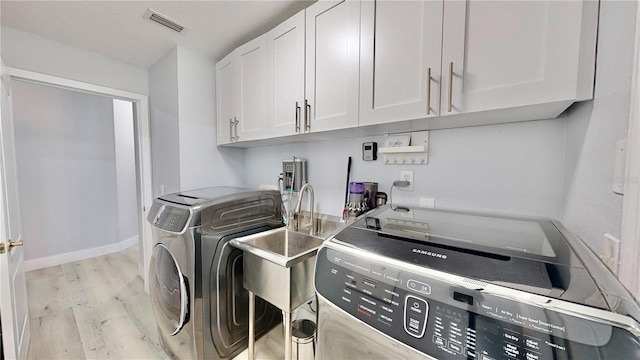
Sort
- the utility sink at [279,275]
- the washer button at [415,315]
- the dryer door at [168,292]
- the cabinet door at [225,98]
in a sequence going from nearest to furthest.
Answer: the washer button at [415,315] → the utility sink at [279,275] → the dryer door at [168,292] → the cabinet door at [225,98]

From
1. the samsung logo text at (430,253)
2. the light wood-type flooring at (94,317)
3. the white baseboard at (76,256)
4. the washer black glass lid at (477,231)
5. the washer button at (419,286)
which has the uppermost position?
the washer black glass lid at (477,231)

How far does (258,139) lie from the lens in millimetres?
1801

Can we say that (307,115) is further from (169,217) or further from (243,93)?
(169,217)

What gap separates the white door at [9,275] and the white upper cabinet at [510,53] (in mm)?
2215

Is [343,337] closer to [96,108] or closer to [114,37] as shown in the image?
[114,37]

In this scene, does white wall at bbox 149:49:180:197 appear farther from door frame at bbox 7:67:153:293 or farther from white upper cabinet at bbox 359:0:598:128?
white upper cabinet at bbox 359:0:598:128

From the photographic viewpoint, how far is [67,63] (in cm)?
196

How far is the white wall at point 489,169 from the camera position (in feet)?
3.36

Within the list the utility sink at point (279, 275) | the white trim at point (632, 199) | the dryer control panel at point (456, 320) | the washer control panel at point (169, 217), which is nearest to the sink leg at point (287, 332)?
the utility sink at point (279, 275)

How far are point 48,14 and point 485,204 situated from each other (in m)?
3.03

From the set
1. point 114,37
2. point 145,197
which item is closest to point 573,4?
point 114,37

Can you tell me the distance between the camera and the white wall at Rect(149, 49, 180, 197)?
6.72 feet

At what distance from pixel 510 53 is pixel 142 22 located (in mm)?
2297

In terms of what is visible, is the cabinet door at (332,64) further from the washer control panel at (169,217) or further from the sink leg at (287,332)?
the sink leg at (287,332)
